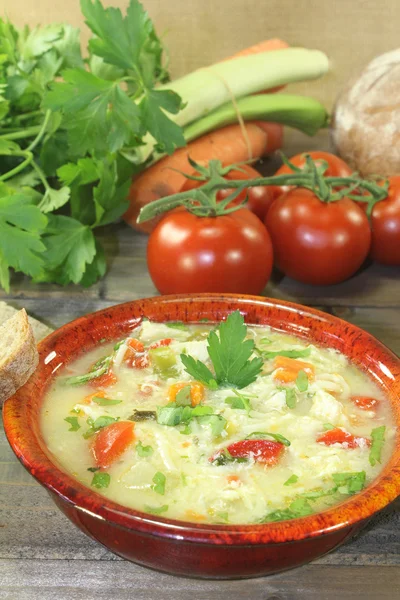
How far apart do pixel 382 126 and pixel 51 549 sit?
2.61m

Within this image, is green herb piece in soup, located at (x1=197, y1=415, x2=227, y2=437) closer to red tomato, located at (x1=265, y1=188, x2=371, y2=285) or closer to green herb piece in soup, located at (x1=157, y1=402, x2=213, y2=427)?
green herb piece in soup, located at (x1=157, y1=402, x2=213, y2=427)

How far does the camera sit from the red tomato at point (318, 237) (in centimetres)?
272

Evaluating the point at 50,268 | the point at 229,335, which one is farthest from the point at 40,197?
the point at 229,335

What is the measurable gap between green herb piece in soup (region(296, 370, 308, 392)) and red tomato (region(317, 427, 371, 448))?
0.56 feet

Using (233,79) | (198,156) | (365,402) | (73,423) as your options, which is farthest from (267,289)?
(73,423)

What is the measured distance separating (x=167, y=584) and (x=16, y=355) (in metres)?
0.58

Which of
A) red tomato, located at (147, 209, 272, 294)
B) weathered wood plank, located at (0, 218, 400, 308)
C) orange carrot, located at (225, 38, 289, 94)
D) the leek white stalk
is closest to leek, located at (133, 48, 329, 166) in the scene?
the leek white stalk

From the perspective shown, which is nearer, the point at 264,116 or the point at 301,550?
the point at 301,550

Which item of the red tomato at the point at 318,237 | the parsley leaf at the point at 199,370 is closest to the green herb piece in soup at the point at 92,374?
the parsley leaf at the point at 199,370

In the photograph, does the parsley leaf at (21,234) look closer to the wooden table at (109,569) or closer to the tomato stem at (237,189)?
the tomato stem at (237,189)

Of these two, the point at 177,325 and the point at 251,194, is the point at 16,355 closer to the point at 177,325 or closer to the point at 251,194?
the point at 177,325

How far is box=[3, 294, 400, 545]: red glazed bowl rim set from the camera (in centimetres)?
127

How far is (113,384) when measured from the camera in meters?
1.83

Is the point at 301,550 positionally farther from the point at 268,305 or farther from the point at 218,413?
the point at 268,305
